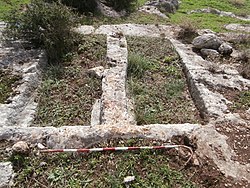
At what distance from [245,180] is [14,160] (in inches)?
139

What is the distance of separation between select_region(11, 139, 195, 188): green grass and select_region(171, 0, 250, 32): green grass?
9.63 m

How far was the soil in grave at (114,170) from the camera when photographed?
14.0 feet

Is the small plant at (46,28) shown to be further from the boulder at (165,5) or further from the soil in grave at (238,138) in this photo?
the boulder at (165,5)

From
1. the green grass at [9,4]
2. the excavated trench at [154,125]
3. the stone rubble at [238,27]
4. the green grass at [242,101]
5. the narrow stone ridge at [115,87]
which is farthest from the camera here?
the stone rubble at [238,27]

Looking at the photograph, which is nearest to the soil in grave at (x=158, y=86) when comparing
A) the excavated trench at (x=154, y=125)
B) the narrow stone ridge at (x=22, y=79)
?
the excavated trench at (x=154, y=125)

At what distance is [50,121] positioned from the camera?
6.20m

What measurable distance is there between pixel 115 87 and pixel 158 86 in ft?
4.64

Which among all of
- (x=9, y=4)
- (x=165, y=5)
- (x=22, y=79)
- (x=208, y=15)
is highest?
(x=22, y=79)

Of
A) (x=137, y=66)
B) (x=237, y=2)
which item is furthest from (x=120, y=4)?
(x=237, y=2)

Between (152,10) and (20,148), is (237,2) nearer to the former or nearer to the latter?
(152,10)

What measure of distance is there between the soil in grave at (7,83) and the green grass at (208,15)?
8257mm

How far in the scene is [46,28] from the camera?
28.0 feet

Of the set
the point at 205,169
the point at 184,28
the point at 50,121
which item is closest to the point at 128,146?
the point at 205,169

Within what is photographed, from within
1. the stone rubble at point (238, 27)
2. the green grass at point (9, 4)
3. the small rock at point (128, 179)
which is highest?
the small rock at point (128, 179)
